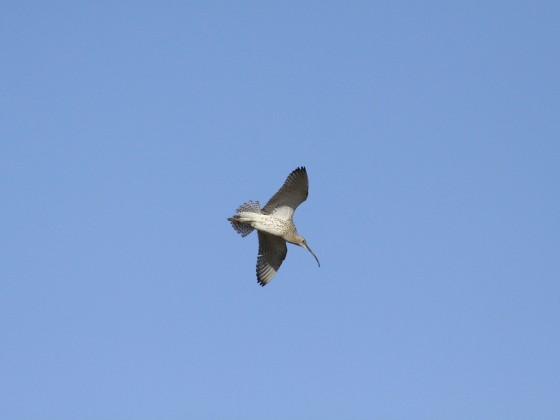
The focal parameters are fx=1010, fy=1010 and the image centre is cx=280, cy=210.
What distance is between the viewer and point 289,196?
2730 cm

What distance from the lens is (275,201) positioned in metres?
27.5

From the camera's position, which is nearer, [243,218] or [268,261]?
[243,218]

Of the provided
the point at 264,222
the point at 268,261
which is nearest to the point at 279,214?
the point at 264,222

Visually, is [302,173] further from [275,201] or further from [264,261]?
[264,261]

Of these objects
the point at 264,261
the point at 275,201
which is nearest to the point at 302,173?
the point at 275,201

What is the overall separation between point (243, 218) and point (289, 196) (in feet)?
4.58

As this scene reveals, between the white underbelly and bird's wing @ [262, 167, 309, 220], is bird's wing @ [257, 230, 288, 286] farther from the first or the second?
bird's wing @ [262, 167, 309, 220]

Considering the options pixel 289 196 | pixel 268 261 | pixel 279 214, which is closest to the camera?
pixel 289 196

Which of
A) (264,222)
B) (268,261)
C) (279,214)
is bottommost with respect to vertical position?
(264,222)

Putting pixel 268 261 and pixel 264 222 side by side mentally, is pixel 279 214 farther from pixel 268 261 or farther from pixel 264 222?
pixel 268 261

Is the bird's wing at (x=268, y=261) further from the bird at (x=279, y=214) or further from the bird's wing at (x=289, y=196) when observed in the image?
the bird's wing at (x=289, y=196)

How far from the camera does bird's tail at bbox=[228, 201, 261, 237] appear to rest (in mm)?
27562

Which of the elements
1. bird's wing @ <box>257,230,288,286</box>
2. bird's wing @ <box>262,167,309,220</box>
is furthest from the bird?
bird's wing @ <box>257,230,288,286</box>

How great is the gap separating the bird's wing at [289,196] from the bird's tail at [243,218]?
0.25 metres
